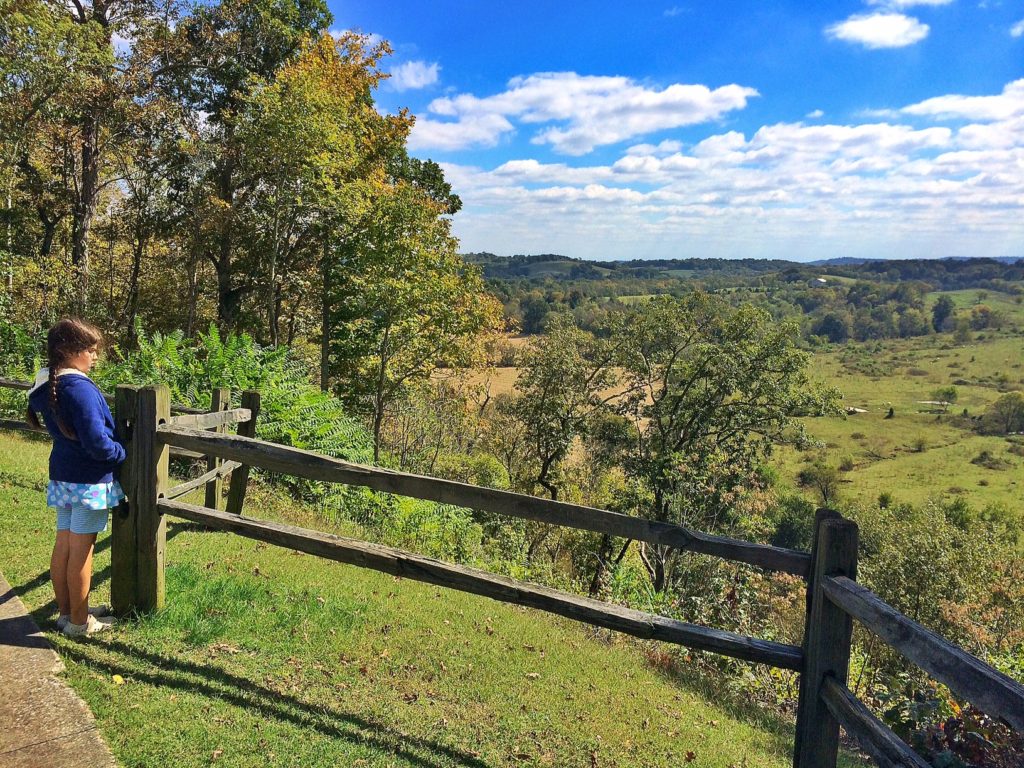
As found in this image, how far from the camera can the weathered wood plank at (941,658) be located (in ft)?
6.27

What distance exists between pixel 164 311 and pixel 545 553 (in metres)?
18.8

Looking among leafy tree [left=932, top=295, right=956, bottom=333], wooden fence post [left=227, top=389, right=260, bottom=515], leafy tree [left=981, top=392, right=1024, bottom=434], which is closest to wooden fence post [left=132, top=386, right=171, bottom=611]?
wooden fence post [left=227, top=389, right=260, bottom=515]

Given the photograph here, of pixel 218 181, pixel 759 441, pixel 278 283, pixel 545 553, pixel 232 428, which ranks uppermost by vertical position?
pixel 218 181

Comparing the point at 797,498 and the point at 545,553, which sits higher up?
the point at 545,553

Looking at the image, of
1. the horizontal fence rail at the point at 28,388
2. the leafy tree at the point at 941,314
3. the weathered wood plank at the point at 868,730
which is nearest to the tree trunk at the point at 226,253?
the horizontal fence rail at the point at 28,388

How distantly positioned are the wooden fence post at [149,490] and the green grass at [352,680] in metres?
0.23

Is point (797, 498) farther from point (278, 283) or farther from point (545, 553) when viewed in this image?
point (278, 283)

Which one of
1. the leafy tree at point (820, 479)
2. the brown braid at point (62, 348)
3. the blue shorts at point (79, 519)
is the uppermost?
the brown braid at point (62, 348)

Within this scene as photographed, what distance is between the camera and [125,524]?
421 cm

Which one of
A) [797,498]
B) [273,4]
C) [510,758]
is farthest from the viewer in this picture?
[797,498]

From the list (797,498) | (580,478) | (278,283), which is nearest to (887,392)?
(797,498)

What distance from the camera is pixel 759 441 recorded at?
22.2 m

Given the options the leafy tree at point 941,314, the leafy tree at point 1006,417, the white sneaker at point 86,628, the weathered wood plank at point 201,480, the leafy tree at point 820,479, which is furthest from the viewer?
the leafy tree at point 941,314

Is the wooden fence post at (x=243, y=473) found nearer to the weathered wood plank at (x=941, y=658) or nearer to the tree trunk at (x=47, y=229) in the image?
the weathered wood plank at (x=941, y=658)
